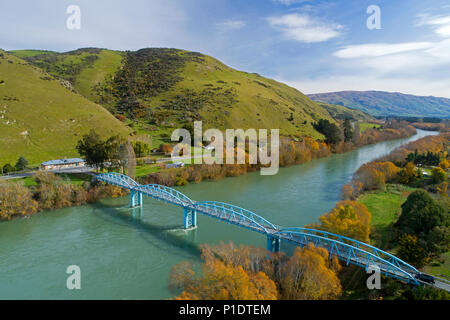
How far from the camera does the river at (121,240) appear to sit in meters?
20.4

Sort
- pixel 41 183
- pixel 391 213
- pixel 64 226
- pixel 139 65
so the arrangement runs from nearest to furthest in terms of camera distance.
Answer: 1. pixel 64 226
2. pixel 391 213
3. pixel 41 183
4. pixel 139 65

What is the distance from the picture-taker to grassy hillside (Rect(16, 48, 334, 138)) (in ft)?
298

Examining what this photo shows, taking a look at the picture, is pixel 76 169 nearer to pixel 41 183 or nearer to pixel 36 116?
pixel 41 183

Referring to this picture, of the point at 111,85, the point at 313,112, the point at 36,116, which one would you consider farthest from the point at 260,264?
the point at 313,112

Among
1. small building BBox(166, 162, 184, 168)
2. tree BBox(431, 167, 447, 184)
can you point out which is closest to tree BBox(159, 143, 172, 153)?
small building BBox(166, 162, 184, 168)

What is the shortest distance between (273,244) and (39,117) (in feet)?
200

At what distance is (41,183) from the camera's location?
37.4m

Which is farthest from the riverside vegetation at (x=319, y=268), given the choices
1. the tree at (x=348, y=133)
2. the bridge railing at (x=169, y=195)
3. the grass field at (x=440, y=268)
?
the tree at (x=348, y=133)

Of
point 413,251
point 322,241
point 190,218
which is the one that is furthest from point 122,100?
point 413,251

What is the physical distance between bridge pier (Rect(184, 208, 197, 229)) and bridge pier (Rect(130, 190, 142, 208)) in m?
10.2

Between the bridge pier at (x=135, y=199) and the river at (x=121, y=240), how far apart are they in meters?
1.11

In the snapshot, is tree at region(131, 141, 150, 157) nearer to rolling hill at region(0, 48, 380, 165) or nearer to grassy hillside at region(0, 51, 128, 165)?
grassy hillside at region(0, 51, 128, 165)

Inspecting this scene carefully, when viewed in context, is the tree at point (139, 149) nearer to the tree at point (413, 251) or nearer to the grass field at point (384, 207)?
the grass field at point (384, 207)
